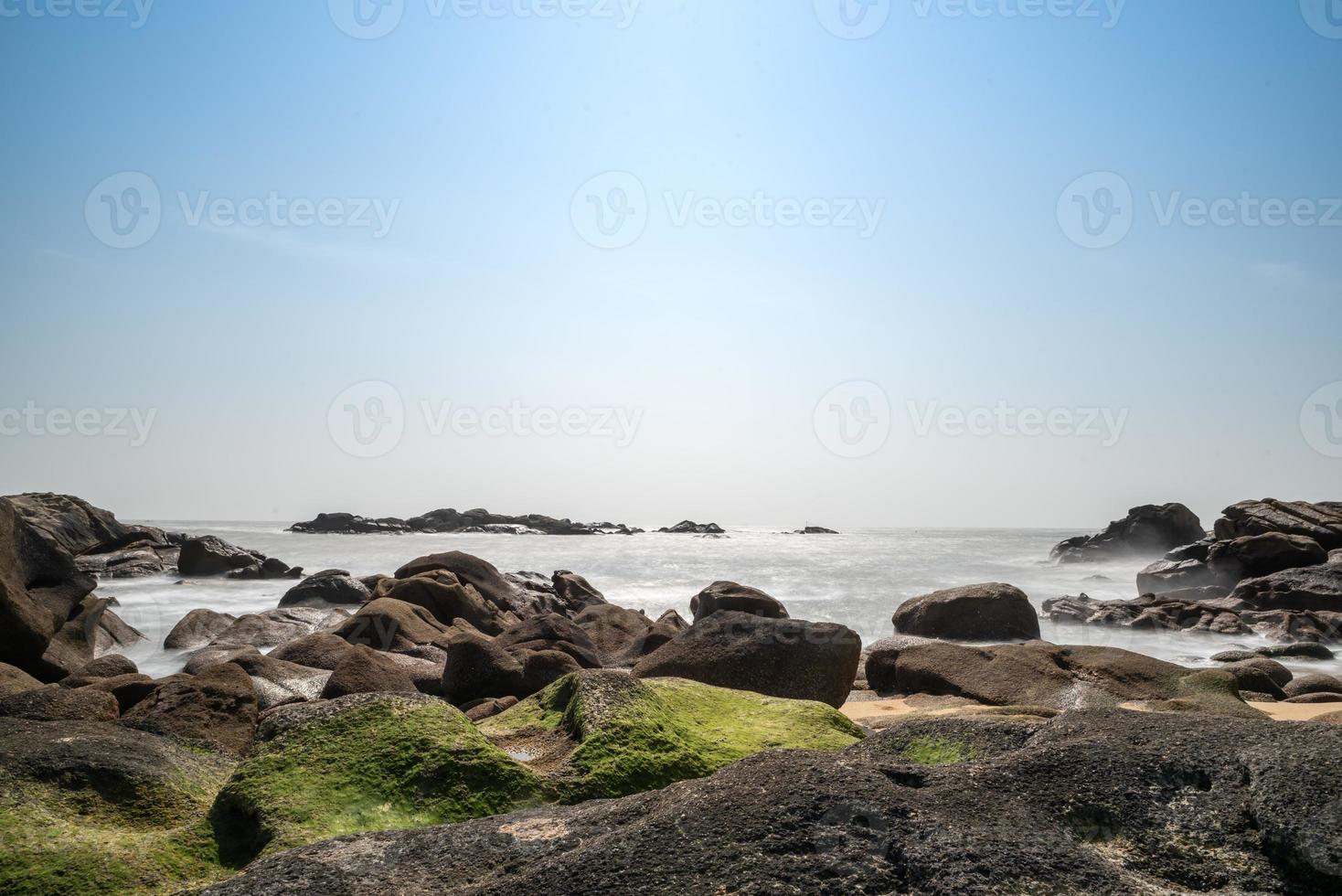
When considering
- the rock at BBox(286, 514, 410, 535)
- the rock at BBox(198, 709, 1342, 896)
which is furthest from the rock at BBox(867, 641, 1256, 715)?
the rock at BBox(286, 514, 410, 535)

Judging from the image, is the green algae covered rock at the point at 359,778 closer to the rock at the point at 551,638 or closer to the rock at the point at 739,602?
the rock at the point at 551,638

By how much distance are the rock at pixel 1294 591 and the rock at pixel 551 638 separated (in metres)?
18.3

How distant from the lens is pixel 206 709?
5.82m

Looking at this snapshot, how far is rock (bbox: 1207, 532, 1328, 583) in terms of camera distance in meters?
23.8

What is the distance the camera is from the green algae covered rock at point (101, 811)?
264 centimetres

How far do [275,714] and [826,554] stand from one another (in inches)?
2073

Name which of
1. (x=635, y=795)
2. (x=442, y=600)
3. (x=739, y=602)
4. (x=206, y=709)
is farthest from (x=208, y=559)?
(x=635, y=795)


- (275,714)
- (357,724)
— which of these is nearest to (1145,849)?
(357,724)

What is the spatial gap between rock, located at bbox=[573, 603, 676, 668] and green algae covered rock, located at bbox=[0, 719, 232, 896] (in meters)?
7.89

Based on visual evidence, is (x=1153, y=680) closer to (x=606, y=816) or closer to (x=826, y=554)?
(x=606, y=816)

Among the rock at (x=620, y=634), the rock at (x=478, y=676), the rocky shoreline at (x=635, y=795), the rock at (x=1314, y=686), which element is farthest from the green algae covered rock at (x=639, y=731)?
the rock at (x=1314, y=686)

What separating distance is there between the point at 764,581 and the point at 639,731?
31817mm

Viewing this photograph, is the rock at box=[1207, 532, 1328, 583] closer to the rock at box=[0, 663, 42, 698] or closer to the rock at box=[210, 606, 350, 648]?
the rock at box=[210, 606, 350, 648]

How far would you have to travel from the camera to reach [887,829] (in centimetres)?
217
